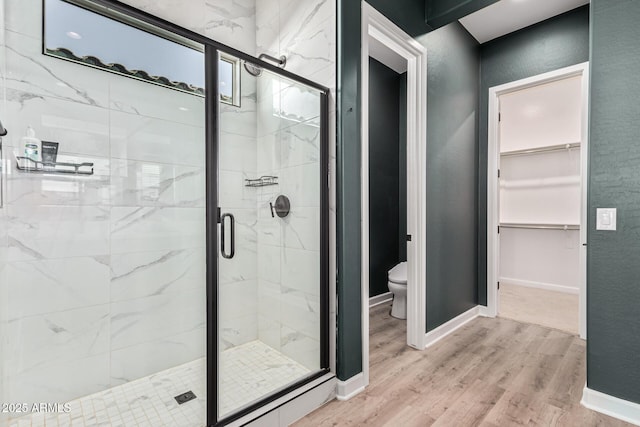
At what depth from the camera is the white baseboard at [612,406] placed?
1.66 m

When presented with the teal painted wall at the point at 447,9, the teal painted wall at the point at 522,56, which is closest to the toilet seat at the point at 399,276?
the teal painted wall at the point at 522,56

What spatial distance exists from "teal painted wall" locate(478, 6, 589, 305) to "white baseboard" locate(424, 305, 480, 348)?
0.20 m

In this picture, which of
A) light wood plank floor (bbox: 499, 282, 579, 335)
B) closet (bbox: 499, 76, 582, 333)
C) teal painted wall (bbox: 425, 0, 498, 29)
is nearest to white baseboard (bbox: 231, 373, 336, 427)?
light wood plank floor (bbox: 499, 282, 579, 335)

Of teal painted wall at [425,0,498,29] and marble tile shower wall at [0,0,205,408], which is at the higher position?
teal painted wall at [425,0,498,29]

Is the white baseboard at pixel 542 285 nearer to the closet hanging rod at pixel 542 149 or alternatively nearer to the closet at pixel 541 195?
the closet at pixel 541 195

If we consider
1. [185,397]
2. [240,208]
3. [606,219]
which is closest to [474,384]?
[606,219]

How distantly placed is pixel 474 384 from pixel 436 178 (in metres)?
1.59

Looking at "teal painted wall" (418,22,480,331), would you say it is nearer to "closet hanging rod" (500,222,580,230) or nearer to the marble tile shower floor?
the marble tile shower floor

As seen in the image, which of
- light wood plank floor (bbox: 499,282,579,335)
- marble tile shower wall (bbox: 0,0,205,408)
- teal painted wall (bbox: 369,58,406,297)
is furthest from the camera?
teal painted wall (bbox: 369,58,406,297)

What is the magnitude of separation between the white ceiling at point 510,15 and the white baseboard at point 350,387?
3.20 meters

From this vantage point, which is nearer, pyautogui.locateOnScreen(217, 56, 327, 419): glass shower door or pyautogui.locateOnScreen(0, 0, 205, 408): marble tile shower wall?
pyautogui.locateOnScreen(0, 0, 205, 408): marble tile shower wall

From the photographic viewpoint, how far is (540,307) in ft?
11.8

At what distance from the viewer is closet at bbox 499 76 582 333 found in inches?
163

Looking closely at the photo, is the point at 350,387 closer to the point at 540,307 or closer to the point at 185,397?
the point at 185,397
